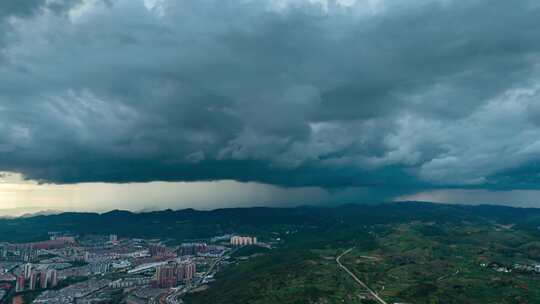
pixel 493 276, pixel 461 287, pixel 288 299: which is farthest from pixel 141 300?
pixel 493 276

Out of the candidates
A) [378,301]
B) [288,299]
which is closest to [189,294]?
[288,299]

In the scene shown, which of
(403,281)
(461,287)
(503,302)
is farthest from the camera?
(403,281)

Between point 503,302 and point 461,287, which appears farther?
point 461,287

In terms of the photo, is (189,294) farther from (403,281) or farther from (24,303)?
(403,281)

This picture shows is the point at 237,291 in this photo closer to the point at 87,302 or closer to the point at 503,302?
the point at 87,302

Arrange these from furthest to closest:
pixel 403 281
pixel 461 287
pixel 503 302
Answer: pixel 403 281 < pixel 461 287 < pixel 503 302

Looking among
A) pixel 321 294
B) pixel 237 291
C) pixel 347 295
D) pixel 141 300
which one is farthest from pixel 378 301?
pixel 141 300

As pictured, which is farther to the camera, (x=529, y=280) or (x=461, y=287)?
(x=529, y=280)
